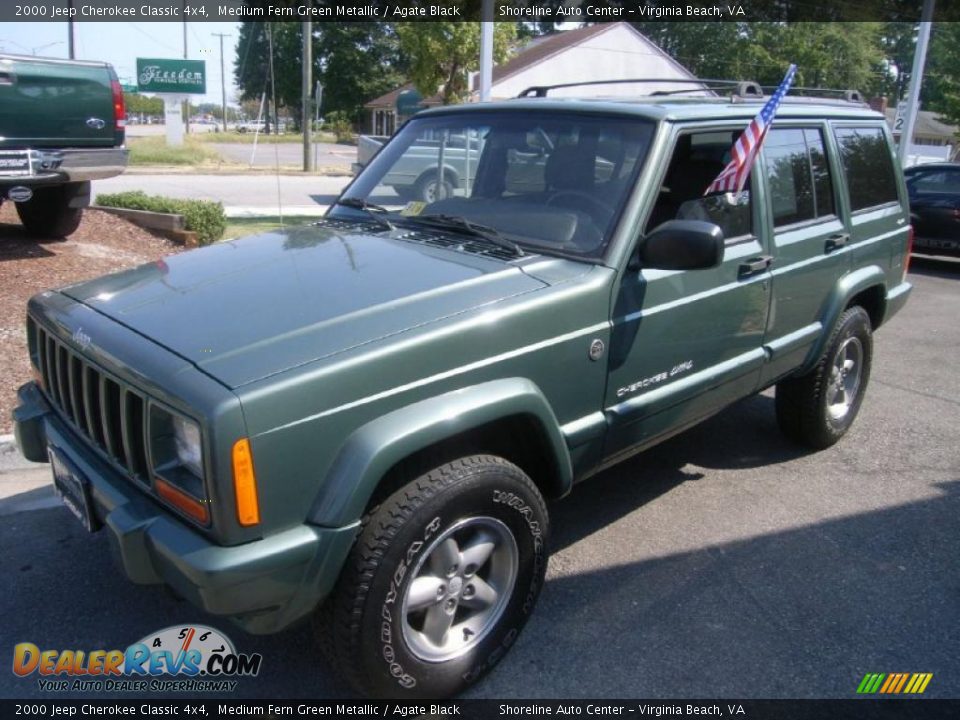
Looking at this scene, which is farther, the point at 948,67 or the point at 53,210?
the point at 948,67

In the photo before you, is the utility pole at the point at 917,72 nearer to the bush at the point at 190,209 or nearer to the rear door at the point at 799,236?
the bush at the point at 190,209

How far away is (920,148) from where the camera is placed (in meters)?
35.7

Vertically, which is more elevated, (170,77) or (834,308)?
(170,77)

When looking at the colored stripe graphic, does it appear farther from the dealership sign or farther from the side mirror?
the dealership sign

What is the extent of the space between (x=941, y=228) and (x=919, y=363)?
18.0 feet

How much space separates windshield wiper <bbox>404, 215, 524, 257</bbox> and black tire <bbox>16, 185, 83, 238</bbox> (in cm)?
594

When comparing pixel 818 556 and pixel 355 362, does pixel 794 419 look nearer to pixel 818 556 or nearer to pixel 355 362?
pixel 818 556

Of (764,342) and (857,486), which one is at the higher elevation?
(764,342)

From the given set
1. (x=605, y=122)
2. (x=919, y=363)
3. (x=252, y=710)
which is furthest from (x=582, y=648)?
(x=919, y=363)

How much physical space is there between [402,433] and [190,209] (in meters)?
7.77

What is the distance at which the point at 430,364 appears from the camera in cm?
236

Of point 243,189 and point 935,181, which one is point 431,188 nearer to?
point 935,181

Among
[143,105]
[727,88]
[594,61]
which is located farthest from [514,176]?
[143,105]

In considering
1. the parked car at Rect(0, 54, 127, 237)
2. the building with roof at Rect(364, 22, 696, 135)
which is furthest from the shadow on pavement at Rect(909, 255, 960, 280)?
the building with roof at Rect(364, 22, 696, 135)
